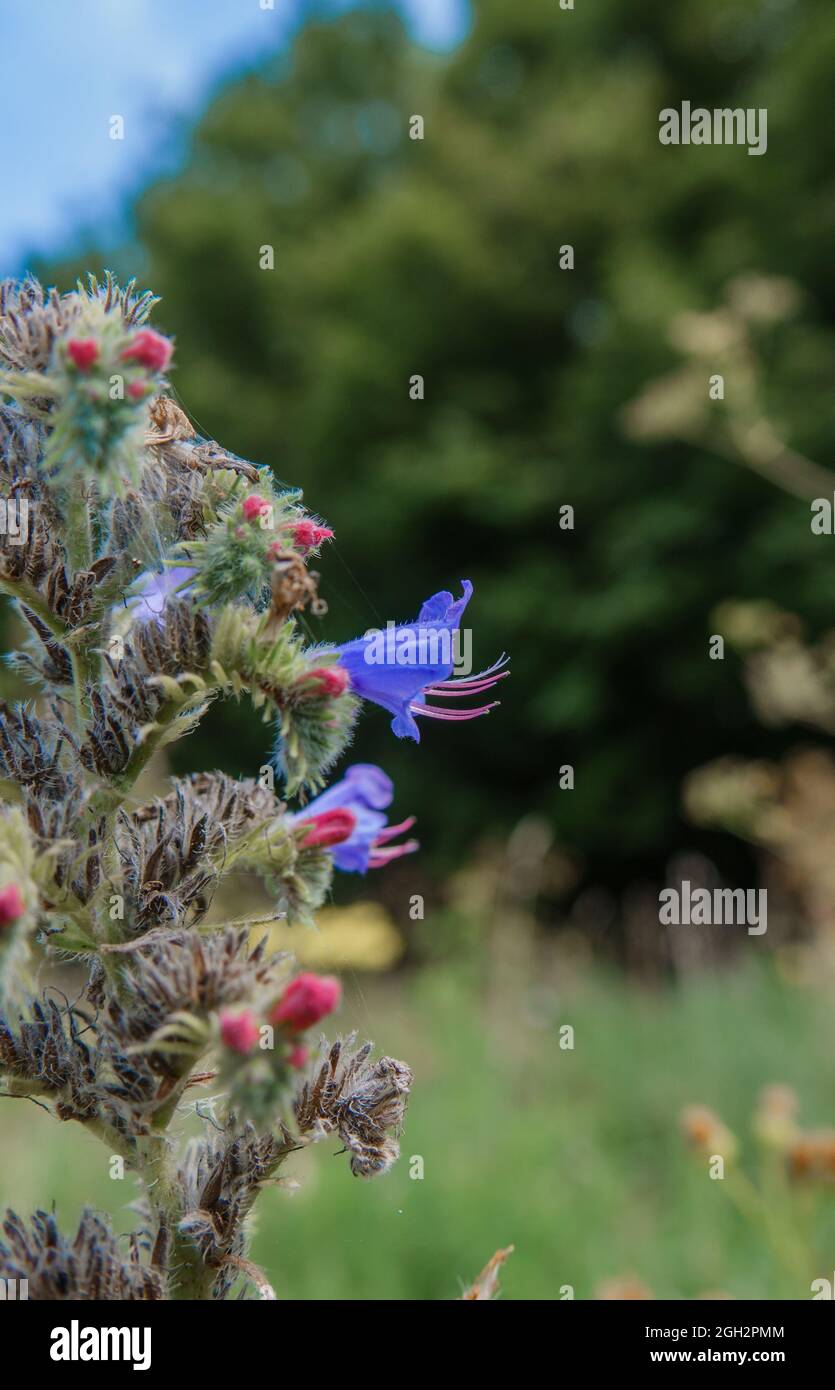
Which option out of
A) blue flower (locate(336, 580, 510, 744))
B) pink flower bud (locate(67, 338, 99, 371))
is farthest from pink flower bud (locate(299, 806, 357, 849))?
pink flower bud (locate(67, 338, 99, 371))

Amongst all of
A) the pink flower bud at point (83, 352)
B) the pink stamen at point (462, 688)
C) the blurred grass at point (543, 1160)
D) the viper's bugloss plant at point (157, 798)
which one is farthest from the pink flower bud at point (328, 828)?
the blurred grass at point (543, 1160)

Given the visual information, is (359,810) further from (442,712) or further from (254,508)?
(254,508)

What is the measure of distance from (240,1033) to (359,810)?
1.59 feet

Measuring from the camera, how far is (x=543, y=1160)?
553cm

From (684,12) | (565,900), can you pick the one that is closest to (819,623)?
(565,900)

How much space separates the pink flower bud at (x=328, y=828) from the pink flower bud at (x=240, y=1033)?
38cm

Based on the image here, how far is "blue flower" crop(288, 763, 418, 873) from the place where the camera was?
154 centimetres

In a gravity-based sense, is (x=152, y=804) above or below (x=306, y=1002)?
above
